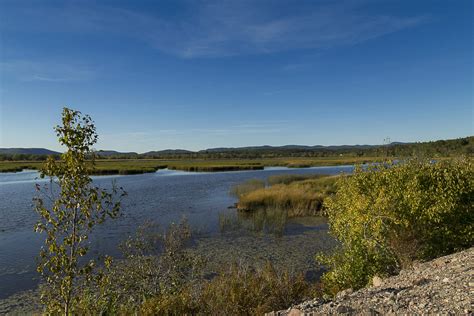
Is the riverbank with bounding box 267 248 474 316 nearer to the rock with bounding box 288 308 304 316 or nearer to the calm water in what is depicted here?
the rock with bounding box 288 308 304 316

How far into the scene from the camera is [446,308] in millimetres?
5633

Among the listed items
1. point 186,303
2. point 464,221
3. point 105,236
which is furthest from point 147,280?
point 105,236

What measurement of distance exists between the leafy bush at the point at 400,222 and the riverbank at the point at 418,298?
2.36m

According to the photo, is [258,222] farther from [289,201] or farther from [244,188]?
[244,188]

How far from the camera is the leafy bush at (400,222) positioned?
10.4 metres

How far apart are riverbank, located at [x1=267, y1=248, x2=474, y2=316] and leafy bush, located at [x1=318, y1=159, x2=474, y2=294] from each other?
7.74 ft

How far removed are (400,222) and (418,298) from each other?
4.10 meters

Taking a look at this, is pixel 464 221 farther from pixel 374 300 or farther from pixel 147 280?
pixel 147 280

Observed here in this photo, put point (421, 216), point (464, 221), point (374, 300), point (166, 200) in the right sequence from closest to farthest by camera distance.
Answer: point (374, 300)
point (421, 216)
point (464, 221)
point (166, 200)

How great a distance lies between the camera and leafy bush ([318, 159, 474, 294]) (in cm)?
1042

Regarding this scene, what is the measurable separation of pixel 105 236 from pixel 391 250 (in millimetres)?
16339

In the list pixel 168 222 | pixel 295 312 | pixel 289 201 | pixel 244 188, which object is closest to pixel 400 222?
pixel 295 312

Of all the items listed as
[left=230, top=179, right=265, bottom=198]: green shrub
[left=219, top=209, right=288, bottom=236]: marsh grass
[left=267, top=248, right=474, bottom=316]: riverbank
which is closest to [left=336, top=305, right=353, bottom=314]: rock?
[left=267, top=248, right=474, bottom=316]: riverbank

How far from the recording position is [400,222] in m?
10.1
